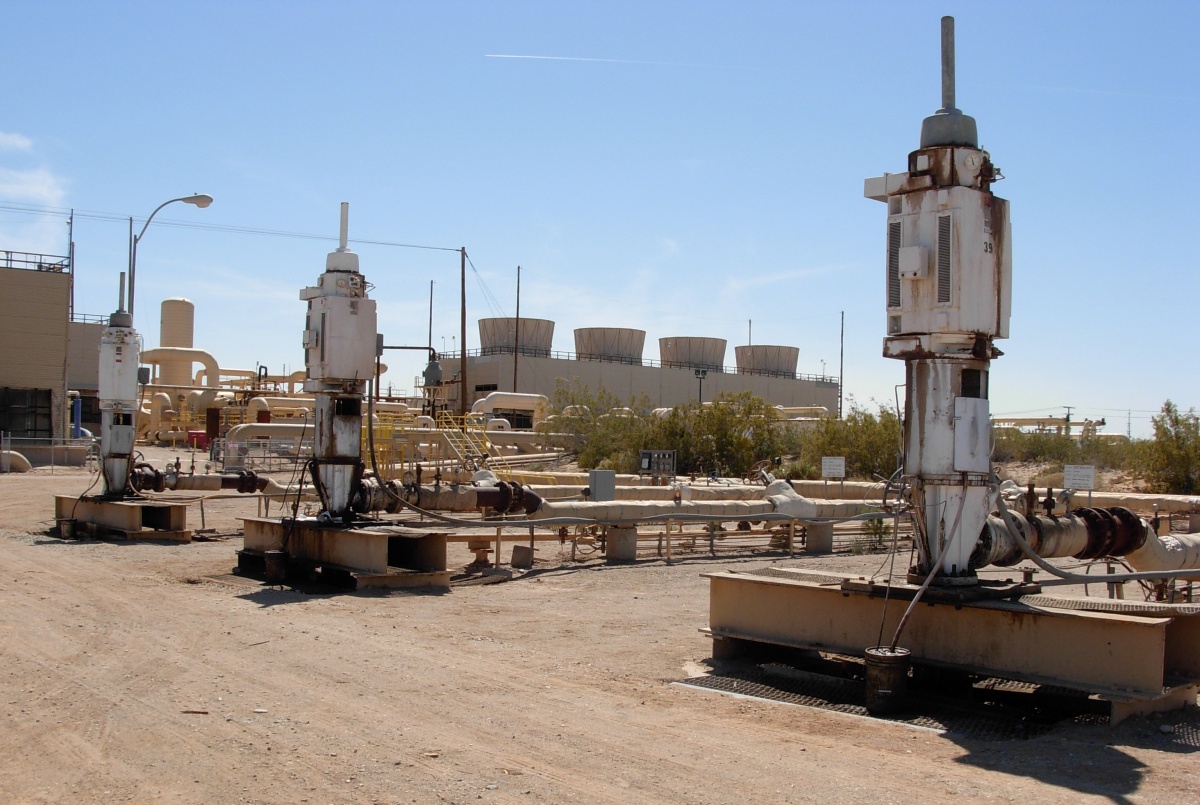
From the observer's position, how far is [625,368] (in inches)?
2953

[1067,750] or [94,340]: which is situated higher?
[94,340]

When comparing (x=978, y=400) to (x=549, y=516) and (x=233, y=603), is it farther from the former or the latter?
(x=549, y=516)

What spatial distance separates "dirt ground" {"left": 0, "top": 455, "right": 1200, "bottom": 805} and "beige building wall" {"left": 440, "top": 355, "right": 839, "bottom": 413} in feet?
183

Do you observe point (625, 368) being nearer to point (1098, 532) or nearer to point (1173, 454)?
point (1173, 454)

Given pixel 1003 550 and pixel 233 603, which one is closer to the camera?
pixel 1003 550

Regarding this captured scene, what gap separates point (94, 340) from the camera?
213 feet

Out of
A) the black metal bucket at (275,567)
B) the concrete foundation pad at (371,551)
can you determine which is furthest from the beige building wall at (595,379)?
the black metal bucket at (275,567)

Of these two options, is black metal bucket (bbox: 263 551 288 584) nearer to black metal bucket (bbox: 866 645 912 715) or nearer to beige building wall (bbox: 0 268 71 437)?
black metal bucket (bbox: 866 645 912 715)

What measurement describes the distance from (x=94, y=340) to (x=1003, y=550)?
215 feet

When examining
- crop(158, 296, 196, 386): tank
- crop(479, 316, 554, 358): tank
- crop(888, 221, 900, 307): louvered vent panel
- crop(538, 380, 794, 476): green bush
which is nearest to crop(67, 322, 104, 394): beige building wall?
crop(158, 296, 196, 386): tank

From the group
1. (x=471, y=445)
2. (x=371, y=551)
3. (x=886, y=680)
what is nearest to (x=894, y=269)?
(x=886, y=680)

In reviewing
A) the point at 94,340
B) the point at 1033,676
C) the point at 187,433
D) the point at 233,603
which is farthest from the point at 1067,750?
the point at 94,340

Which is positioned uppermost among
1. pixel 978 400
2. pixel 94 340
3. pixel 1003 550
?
pixel 94 340

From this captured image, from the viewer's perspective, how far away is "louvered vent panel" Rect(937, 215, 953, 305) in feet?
28.1
